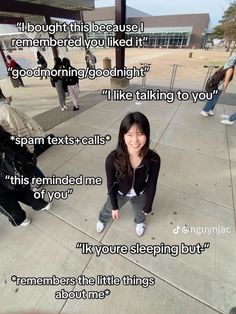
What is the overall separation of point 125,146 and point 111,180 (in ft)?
1.15

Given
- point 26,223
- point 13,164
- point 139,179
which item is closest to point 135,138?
point 139,179

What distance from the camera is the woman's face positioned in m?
1.34

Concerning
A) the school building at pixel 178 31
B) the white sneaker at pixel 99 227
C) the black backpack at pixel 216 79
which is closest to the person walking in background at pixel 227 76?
the black backpack at pixel 216 79

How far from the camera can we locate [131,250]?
1989 millimetres

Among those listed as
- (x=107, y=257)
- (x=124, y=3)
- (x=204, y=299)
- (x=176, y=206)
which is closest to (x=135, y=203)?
(x=107, y=257)

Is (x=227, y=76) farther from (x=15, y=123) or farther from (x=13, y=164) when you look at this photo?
(x=13, y=164)

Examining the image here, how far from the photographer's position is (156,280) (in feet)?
5.74

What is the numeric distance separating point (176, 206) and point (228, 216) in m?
0.63

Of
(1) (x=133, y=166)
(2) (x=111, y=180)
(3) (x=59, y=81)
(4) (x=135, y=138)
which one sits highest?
(4) (x=135, y=138)

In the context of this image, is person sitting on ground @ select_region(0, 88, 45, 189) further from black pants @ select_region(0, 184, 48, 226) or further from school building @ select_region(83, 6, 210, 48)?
school building @ select_region(83, 6, 210, 48)

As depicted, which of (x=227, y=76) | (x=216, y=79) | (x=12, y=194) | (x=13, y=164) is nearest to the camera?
(x=13, y=164)

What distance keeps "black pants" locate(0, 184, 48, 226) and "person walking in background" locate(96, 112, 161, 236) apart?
39.2 inches

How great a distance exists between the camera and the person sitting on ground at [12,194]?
174cm

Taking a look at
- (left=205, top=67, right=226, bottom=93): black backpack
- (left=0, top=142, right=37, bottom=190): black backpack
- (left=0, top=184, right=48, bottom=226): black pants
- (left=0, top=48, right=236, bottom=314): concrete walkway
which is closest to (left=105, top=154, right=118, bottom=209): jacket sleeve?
(left=0, top=48, right=236, bottom=314): concrete walkway
